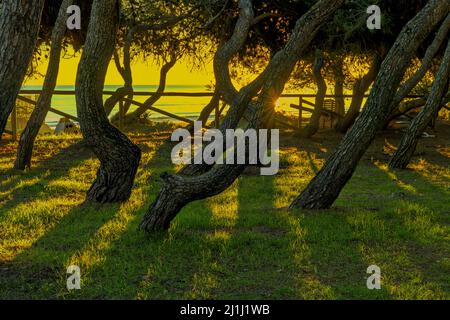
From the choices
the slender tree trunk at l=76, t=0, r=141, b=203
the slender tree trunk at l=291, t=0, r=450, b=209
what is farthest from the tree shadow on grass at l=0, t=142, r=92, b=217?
the slender tree trunk at l=291, t=0, r=450, b=209

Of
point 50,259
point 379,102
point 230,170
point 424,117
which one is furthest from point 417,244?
point 424,117

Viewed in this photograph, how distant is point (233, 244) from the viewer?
328 inches

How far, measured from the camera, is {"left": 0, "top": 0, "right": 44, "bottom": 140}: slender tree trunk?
7000mm

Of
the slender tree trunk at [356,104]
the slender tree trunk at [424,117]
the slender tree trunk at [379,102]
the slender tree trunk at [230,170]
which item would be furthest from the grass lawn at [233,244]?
the slender tree trunk at [356,104]

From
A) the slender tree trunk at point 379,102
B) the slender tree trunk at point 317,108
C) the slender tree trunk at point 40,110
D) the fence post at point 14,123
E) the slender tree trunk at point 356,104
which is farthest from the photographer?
the slender tree trunk at point 356,104

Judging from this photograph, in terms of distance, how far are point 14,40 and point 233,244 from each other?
356 centimetres

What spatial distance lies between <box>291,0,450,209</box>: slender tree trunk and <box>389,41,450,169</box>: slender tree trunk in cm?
535

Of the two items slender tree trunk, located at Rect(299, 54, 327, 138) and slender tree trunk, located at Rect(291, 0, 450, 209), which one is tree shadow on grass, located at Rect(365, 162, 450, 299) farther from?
slender tree trunk, located at Rect(299, 54, 327, 138)

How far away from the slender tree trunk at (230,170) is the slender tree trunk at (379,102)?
4.02 ft

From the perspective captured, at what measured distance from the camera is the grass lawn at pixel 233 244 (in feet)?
22.1

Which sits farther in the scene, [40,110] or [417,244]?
[40,110]

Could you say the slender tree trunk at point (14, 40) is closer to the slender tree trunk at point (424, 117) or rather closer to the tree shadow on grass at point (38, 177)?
the tree shadow on grass at point (38, 177)

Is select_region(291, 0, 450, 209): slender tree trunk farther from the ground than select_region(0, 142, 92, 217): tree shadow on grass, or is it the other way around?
select_region(291, 0, 450, 209): slender tree trunk

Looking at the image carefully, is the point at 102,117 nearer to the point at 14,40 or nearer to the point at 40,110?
the point at 14,40
